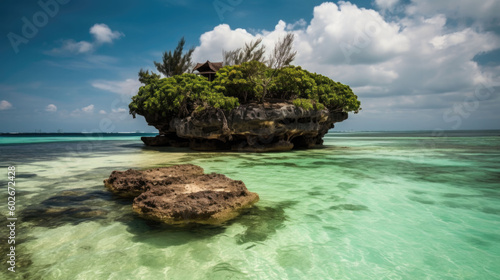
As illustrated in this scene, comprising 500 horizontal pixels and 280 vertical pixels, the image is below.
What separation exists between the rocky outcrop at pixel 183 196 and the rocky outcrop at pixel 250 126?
10.9 metres

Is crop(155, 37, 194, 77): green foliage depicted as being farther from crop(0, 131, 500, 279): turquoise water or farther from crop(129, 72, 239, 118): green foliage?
crop(0, 131, 500, 279): turquoise water

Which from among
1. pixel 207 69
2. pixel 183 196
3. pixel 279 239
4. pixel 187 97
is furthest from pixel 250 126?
pixel 279 239

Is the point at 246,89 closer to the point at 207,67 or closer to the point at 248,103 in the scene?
the point at 248,103

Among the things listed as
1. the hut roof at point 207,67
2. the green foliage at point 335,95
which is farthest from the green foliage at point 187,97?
the green foliage at point 335,95

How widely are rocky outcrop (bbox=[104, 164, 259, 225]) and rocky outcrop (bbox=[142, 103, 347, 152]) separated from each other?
Answer: 10.9 m

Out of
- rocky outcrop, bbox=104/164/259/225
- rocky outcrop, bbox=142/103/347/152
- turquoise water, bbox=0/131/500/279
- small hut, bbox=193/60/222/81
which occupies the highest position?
small hut, bbox=193/60/222/81

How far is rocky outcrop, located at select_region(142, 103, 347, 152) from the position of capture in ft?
55.2

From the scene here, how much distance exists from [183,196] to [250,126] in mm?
12645

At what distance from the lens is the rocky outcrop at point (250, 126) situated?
1683 cm

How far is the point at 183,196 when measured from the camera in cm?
453

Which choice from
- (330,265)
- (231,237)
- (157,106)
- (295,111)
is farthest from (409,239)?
(157,106)

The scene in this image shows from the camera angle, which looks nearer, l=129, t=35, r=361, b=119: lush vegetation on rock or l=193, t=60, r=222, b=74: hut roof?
l=129, t=35, r=361, b=119: lush vegetation on rock

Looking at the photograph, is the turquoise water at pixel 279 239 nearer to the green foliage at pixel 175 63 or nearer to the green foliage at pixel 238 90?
the green foliage at pixel 238 90

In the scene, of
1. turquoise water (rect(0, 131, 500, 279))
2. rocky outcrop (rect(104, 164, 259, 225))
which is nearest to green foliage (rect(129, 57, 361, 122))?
rocky outcrop (rect(104, 164, 259, 225))
